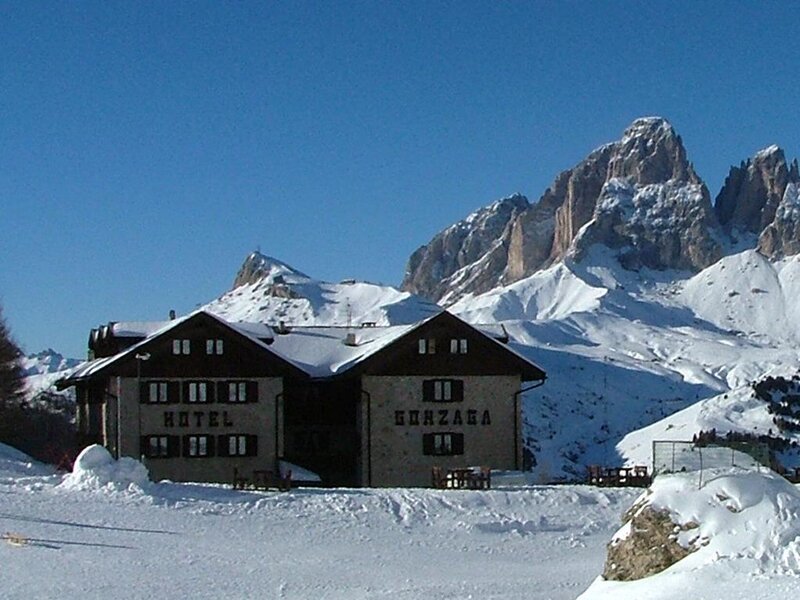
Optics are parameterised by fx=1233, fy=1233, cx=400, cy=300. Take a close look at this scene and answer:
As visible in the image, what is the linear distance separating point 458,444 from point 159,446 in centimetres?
1389

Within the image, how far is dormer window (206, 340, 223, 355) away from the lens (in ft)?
187

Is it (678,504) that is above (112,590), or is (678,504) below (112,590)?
above

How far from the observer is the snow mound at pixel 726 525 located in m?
19.7

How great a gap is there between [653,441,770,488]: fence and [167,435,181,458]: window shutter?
69.6ft

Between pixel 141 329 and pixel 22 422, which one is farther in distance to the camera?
pixel 22 422

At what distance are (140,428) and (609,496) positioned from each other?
22.8 meters

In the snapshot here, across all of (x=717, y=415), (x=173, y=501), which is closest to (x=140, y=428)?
(x=173, y=501)

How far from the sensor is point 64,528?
1339 inches

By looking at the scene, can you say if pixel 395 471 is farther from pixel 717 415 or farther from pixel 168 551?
pixel 717 415

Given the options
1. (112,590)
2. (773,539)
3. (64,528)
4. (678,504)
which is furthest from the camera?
(64,528)

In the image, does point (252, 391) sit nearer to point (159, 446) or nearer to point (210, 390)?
point (210, 390)

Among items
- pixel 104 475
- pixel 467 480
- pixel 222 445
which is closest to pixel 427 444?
pixel 222 445

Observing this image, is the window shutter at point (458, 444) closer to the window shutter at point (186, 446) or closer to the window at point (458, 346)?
the window at point (458, 346)

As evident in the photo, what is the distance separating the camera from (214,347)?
187ft
